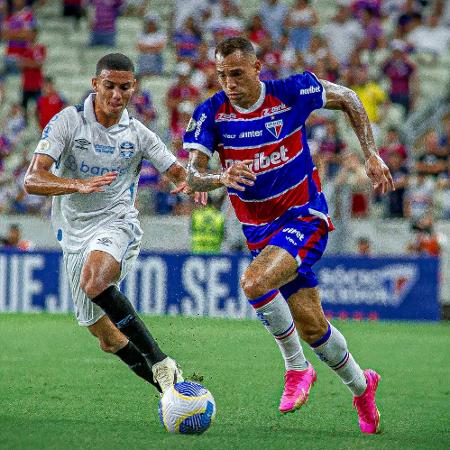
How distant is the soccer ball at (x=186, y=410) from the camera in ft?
23.6

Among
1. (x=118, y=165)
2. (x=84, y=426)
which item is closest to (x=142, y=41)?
(x=118, y=165)

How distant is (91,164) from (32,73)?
48.8 ft

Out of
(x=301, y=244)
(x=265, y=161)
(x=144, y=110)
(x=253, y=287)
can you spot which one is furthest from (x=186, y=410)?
(x=144, y=110)

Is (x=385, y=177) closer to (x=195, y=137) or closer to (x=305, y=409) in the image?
(x=195, y=137)

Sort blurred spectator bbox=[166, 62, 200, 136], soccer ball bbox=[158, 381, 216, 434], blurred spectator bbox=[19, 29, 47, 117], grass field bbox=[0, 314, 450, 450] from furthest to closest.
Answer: blurred spectator bbox=[19, 29, 47, 117], blurred spectator bbox=[166, 62, 200, 136], soccer ball bbox=[158, 381, 216, 434], grass field bbox=[0, 314, 450, 450]

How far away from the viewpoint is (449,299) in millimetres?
18469

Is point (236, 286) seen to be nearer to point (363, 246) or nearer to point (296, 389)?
point (363, 246)

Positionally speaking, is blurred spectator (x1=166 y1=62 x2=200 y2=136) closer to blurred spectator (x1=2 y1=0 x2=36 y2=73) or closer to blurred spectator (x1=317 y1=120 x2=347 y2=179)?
blurred spectator (x1=317 y1=120 x2=347 y2=179)

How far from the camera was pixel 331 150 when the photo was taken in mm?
19266

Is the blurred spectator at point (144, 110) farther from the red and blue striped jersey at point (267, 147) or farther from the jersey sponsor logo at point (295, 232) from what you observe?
the jersey sponsor logo at point (295, 232)

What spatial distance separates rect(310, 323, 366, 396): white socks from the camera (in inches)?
307

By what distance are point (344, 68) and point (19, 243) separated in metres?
6.88

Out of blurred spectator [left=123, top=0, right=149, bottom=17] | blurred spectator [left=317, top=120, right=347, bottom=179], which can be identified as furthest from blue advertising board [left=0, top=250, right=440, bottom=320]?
blurred spectator [left=123, top=0, right=149, bottom=17]

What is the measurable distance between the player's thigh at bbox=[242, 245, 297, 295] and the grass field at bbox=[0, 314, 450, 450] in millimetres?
932
